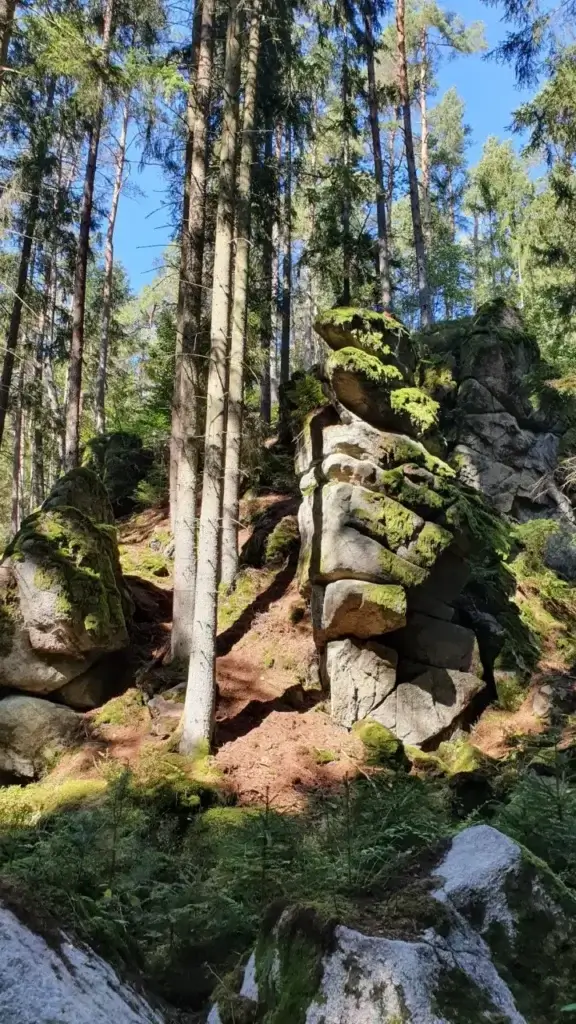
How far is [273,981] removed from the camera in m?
2.46

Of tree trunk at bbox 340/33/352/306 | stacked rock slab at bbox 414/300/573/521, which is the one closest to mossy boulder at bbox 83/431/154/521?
tree trunk at bbox 340/33/352/306

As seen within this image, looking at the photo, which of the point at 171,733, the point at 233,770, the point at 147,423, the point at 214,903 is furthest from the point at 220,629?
the point at 147,423

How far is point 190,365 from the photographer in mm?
11227

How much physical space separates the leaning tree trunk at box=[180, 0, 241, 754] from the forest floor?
72cm

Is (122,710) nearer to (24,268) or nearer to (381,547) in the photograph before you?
(381,547)

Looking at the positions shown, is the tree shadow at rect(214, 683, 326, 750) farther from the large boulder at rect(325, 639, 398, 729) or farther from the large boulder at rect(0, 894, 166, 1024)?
the large boulder at rect(0, 894, 166, 1024)

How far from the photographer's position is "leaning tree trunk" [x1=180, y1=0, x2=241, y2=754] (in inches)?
318

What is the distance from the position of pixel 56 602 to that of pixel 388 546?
4591 millimetres

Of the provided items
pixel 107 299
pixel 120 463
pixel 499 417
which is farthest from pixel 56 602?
pixel 107 299

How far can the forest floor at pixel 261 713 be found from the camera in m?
7.89

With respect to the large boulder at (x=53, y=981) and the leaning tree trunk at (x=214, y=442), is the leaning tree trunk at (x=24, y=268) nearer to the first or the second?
the leaning tree trunk at (x=214, y=442)

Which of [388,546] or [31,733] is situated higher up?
[388,546]

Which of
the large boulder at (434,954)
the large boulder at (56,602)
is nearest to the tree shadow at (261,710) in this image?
the large boulder at (56,602)

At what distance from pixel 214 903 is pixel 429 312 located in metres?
16.9
